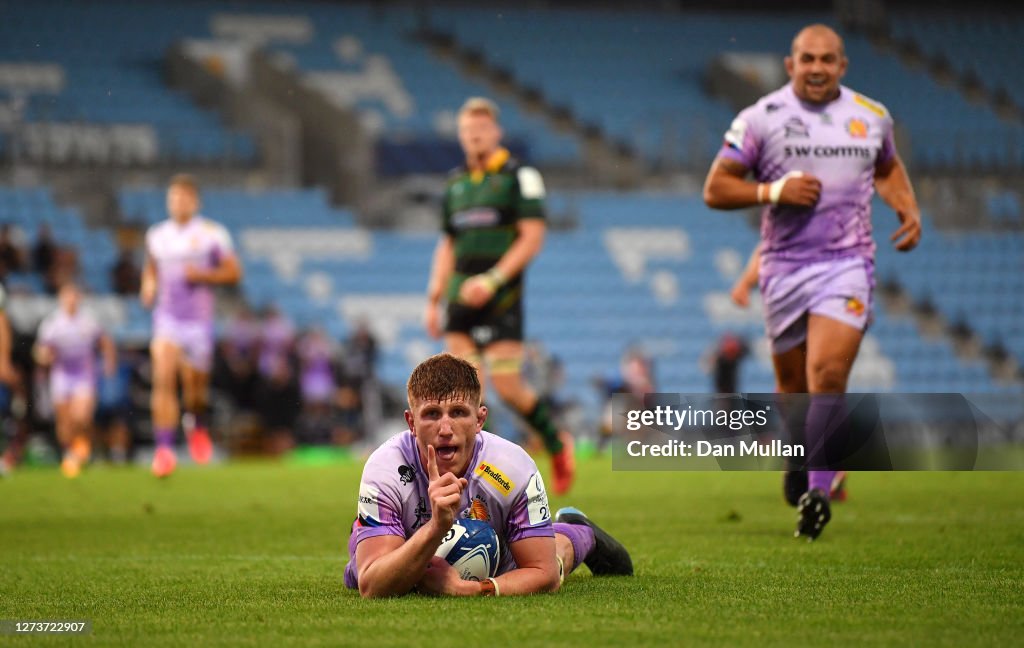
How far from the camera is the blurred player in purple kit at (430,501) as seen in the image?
4898 mm

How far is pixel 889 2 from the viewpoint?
34.3 m

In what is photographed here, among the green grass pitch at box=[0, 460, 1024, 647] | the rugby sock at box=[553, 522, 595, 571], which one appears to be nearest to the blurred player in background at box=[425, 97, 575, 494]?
the green grass pitch at box=[0, 460, 1024, 647]

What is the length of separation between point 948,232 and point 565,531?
2411cm

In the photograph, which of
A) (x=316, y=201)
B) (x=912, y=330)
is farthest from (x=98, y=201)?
(x=912, y=330)

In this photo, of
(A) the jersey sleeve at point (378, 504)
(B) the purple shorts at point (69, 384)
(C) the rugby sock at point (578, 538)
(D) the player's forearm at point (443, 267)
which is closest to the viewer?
(A) the jersey sleeve at point (378, 504)

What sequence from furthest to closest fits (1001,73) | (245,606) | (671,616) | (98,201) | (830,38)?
1. (1001,73)
2. (98,201)
3. (830,38)
4. (245,606)
5. (671,616)

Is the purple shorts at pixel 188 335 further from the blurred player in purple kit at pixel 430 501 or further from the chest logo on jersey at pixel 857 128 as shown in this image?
the blurred player in purple kit at pixel 430 501

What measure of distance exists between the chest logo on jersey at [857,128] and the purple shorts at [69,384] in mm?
11725

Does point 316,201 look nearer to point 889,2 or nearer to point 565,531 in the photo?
point 889,2

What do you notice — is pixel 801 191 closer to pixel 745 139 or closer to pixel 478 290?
pixel 745 139

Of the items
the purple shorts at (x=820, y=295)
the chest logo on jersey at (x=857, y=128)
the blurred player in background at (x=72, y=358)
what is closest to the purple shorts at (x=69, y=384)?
the blurred player in background at (x=72, y=358)

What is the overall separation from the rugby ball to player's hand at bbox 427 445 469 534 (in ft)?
1.50

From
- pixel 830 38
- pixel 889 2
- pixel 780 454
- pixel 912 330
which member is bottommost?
pixel 912 330

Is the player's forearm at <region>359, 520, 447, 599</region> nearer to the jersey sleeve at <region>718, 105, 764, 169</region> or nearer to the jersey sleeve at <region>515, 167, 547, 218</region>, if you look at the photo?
the jersey sleeve at <region>718, 105, 764, 169</region>
